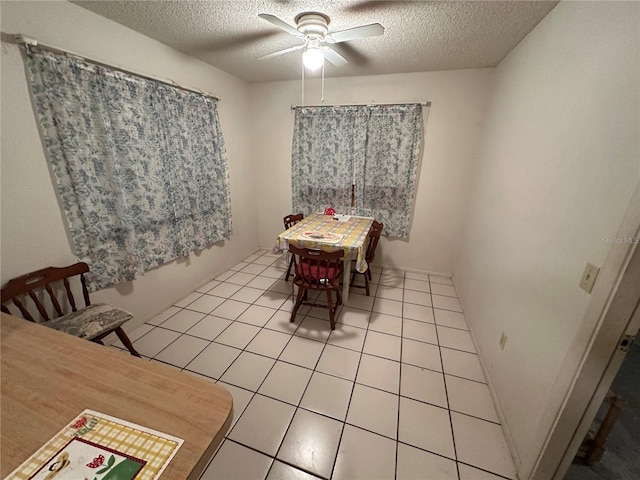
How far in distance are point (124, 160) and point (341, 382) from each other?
2.44 meters

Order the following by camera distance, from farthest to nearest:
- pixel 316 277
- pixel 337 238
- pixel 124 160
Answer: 1. pixel 337 238
2. pixel 316 277
3. pixel 124 160

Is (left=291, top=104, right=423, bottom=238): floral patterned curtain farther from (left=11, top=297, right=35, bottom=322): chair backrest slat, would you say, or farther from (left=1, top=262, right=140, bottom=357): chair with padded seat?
(left=11, top=297, right=35, bottom=322): chair backrest slat

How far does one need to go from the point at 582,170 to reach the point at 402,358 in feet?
5.43

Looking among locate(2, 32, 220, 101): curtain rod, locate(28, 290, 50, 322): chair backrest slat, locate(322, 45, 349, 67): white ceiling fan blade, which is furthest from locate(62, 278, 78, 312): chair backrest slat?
locate(322, 45, 349, 67): white ceiling fan blade

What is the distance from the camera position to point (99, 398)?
771mm

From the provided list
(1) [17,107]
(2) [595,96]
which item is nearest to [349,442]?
(2) [595,96]

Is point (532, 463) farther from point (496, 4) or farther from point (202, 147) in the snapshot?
point (202, 147)

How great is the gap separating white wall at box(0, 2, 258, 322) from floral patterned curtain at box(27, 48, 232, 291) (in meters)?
0.07

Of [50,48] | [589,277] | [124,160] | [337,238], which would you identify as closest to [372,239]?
[337,238]

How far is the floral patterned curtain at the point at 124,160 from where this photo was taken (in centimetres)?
168

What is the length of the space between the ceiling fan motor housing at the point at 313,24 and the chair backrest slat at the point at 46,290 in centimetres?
232

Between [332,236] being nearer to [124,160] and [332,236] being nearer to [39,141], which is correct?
[124,160]

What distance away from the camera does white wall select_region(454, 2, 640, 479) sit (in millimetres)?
996

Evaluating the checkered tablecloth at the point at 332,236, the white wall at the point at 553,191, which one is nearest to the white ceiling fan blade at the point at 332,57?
the white wall at the point at 553,191
